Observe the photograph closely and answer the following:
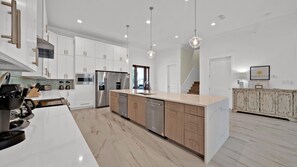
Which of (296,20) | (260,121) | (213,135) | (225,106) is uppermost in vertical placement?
(296,20)

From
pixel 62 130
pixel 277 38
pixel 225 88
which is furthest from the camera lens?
pixel 225 88

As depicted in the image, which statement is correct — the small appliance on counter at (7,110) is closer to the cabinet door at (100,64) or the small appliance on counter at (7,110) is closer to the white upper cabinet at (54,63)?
the white upper cabinet at (54,63)

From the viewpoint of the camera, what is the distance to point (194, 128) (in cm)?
197

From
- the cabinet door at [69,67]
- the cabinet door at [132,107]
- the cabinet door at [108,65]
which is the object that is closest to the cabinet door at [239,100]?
the cabinet door at [132,107]

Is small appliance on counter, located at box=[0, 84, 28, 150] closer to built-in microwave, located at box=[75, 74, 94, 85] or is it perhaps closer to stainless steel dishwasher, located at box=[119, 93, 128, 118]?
stainless steel dishwasher, located at box=[119, 93, 128, 118]

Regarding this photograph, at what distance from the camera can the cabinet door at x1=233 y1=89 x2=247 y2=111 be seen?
14.5 ft

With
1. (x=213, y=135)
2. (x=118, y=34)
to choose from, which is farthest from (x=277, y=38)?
(x=118, y=34)

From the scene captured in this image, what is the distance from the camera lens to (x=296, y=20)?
3770 mm

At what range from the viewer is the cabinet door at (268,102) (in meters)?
3.83

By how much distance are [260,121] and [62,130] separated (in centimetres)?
477

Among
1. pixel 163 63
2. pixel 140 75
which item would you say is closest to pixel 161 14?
pixel 163 63

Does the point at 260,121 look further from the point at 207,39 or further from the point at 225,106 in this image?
the point at 207,39

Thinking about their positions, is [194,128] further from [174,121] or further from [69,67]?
[69,67]

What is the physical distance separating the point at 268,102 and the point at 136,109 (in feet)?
13.5
